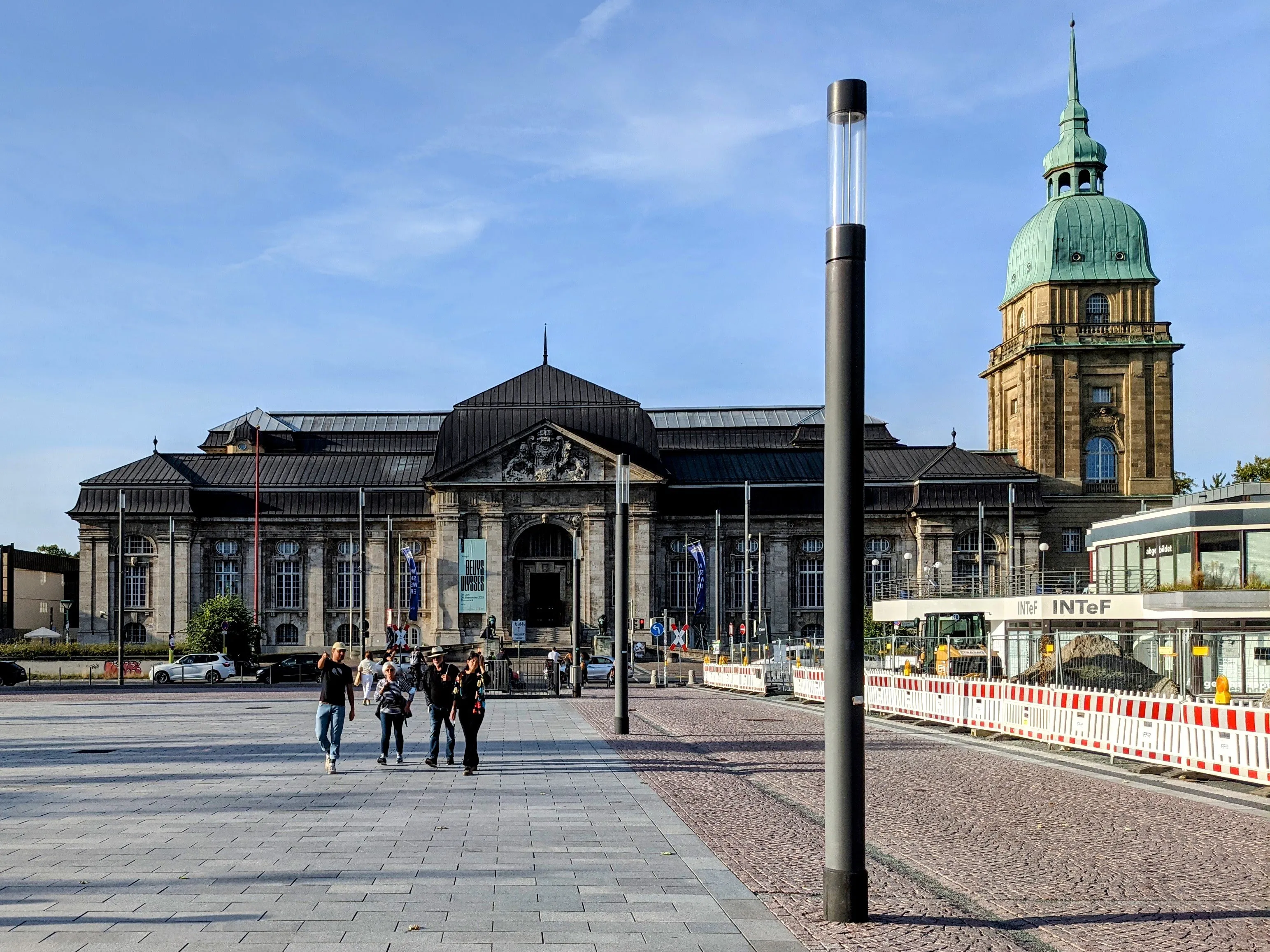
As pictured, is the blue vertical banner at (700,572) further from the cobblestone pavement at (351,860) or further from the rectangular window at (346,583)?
the cobblestone pavement at (351,860)

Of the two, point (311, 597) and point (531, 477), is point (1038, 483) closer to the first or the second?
point (531, 477)

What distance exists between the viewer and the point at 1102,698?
22.3 m

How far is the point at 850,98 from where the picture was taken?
971cm

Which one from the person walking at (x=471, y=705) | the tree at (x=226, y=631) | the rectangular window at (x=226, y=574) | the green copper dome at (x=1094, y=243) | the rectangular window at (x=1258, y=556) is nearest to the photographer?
the person walking at (x=471, y=705)

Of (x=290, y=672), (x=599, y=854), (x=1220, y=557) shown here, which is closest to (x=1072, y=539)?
(x=1220, y=557)

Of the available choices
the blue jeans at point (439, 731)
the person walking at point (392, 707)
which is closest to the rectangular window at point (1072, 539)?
the person walking at point (392, 707)

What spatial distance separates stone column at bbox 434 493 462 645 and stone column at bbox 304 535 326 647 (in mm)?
9594

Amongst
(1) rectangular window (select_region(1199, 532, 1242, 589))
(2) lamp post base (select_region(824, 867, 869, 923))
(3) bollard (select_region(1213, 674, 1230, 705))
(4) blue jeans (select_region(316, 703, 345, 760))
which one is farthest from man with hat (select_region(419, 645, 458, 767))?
(1) rectangular window (select_region(1199, 532, 1242, 589))

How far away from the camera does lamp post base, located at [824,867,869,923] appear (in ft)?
30.6

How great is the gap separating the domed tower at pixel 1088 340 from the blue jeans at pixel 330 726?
75.9m

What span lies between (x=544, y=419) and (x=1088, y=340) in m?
35.3

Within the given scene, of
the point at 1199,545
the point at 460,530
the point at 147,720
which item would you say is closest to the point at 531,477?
the point at 460,530

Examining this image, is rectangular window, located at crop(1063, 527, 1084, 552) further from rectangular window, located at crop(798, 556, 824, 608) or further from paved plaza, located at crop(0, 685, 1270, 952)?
paved plaza, located at crop(0, 685, 1270, 952)

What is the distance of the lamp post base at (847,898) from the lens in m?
9.33
